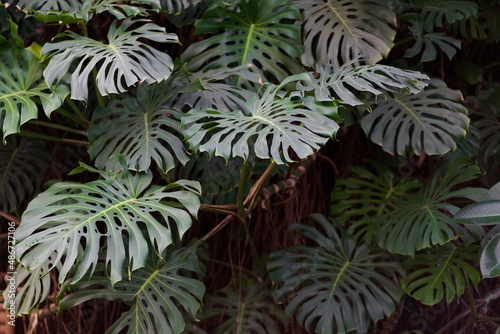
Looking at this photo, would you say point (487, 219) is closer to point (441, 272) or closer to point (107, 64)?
point (441, 272)

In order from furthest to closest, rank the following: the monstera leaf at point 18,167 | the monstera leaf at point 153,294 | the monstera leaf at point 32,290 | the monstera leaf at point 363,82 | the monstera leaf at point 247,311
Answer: the monstera leaf at point 18,167, the monstera leaf at point 247,311, the monstera leaf at point 32,290, the monstera leaf at point 153,294, the monstera leaf at point 363,82

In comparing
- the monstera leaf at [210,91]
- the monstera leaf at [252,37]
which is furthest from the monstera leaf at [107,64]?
the monstera leaf at [252,37]

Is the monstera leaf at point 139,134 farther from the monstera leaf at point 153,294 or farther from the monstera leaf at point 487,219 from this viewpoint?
the monstera leaf at point 487,219

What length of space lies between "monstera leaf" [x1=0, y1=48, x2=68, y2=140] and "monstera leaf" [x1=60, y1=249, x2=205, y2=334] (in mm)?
460

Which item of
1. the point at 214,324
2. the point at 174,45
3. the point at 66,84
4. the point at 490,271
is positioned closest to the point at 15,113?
the point at 66,84

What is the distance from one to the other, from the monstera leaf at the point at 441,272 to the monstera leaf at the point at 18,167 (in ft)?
4.45

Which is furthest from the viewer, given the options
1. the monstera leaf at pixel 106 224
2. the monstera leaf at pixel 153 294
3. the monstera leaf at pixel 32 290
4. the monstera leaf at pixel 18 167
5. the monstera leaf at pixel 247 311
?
the monstera leaf at pixel 18 167

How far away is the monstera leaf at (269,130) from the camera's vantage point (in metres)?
1.06

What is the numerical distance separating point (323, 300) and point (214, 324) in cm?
58

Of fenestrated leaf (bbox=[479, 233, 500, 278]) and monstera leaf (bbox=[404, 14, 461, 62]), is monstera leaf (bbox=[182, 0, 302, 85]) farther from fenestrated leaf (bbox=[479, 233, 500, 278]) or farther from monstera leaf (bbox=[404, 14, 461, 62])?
fenestrated leaf (bbox=[479, 233, 500, 278])

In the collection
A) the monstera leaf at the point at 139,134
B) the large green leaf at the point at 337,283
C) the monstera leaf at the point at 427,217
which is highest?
the monstera leaf at the point at 139,134

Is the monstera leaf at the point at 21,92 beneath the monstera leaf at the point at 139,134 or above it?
above

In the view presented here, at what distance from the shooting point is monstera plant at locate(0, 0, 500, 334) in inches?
46.1

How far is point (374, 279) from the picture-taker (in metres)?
1.61
